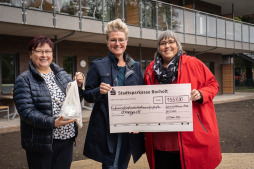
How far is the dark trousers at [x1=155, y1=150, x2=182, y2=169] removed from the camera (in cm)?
264

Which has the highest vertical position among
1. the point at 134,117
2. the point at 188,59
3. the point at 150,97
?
the point at 188,59

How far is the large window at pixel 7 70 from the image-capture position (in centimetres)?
1194

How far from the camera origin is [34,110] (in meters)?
2.30

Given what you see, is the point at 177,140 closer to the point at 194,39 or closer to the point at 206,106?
the point at 206,106

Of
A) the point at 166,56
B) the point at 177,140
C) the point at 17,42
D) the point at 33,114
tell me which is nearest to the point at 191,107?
the point at 177,140

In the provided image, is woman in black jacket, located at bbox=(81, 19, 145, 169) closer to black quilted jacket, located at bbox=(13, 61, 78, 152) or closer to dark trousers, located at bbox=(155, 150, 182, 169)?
dark trousers, located at bbox=(155, 150, 182, 169)

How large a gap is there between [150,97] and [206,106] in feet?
1.74

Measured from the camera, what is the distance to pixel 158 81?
2676mm

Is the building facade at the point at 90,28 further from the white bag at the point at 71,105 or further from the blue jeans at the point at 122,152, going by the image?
the blue jeans at the point at 122,152

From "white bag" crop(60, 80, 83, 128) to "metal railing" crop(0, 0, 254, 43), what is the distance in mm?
7915

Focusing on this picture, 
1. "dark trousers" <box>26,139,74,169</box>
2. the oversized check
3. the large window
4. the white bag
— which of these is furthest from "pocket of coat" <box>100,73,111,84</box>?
the large window

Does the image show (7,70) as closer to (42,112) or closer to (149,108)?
(42,112)

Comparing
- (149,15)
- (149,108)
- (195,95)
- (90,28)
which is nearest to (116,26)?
(149,108)

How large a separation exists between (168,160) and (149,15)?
12.2 m
